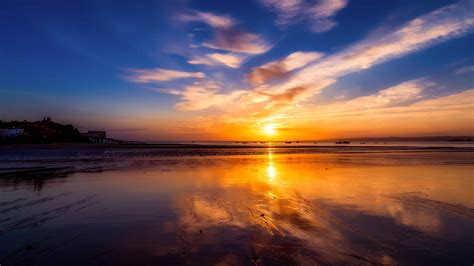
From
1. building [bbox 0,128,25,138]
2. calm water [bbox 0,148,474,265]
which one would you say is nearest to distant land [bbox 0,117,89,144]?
building [bbox 0,128,25,138]

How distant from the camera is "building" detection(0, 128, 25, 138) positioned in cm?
7658

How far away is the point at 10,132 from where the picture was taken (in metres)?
78.2

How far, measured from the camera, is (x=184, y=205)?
32.7 feet

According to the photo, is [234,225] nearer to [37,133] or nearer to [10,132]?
[37,133]

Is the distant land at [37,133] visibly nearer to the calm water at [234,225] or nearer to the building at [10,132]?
the building at [10,132]

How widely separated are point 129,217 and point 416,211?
9965 mm

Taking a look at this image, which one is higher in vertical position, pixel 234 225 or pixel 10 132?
pixel 10 132

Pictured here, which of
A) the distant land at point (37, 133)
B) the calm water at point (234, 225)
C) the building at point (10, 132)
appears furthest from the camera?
the building at point (10, 132)

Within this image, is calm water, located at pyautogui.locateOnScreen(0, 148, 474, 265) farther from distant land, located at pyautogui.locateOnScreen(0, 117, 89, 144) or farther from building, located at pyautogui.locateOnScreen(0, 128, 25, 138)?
building, located at pyautogui.locateOnScreen(0, 128, 25, 138)

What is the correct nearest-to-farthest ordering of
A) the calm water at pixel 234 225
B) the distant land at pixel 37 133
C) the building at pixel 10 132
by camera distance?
the calm water at pixel 234 225, the distant land at pixel 37 133, the building at pixel 10 132

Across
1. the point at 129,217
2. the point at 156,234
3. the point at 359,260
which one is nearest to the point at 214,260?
the point at 156,234

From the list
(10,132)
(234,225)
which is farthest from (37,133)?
(234,225)

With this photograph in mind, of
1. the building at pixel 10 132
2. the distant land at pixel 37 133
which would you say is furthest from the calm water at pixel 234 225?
the building at pixel 10 132

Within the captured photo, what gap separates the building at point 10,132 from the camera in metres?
76.6
